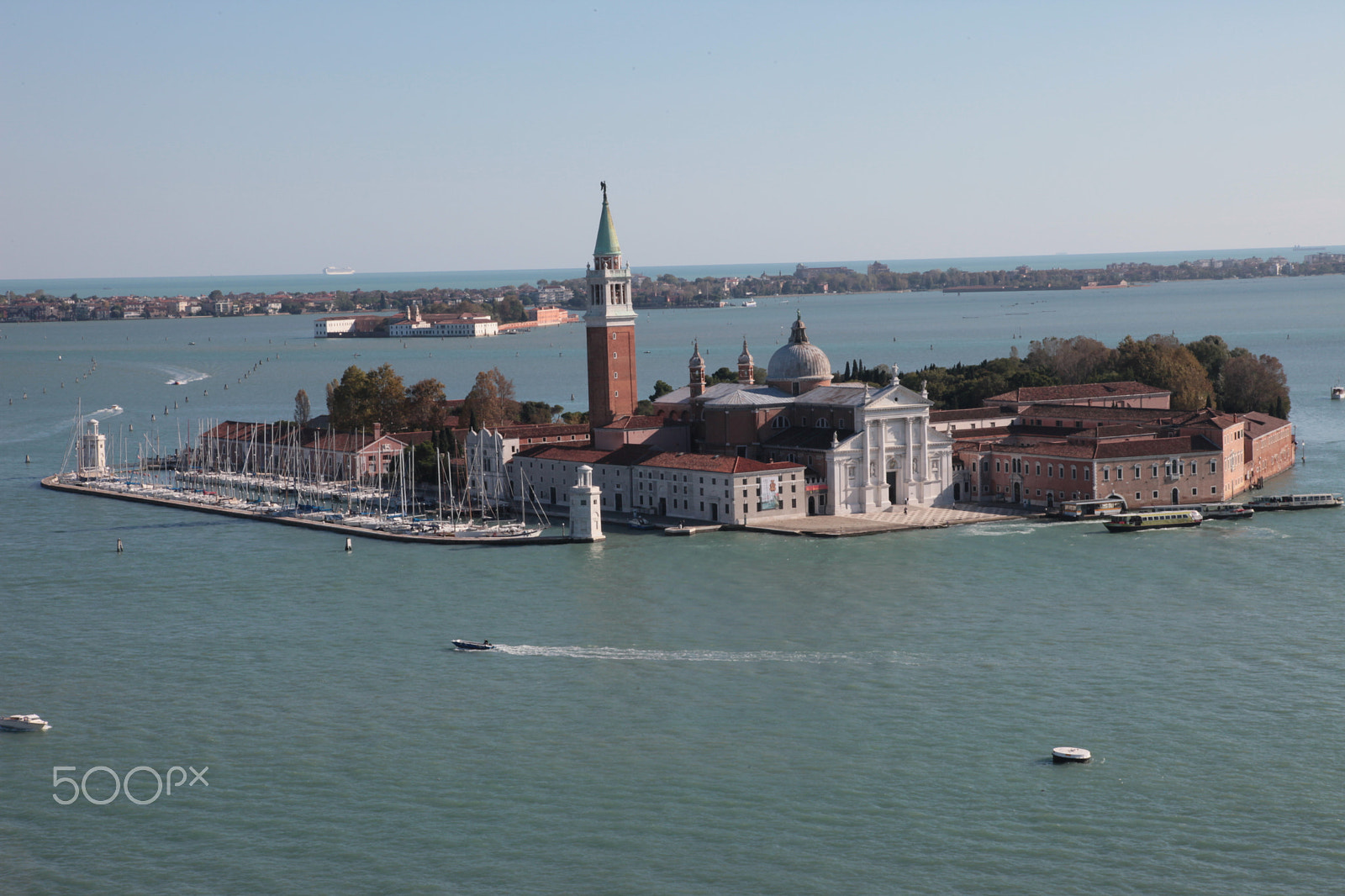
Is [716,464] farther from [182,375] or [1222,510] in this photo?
[182,375]

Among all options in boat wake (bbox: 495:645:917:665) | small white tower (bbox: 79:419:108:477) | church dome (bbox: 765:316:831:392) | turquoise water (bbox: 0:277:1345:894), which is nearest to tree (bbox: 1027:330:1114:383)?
church dome (bbox: 765:316:831:392)

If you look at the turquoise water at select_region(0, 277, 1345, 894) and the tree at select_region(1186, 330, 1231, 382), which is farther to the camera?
the tree at select_region(1186, 330, 1231, 382)

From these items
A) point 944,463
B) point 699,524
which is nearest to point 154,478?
point 699,524

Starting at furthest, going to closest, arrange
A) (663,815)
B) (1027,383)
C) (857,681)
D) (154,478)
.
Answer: (1027,383) → (154,478) → (857,681) → (663,815)

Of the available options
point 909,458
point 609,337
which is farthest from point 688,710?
point 609,337

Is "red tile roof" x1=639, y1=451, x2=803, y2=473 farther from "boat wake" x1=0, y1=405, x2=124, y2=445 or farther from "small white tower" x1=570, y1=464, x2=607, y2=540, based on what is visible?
"boat wake" x1=0, y1=405, x2=124, y2=445

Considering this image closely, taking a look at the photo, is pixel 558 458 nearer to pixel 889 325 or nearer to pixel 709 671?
pixel 709 671
